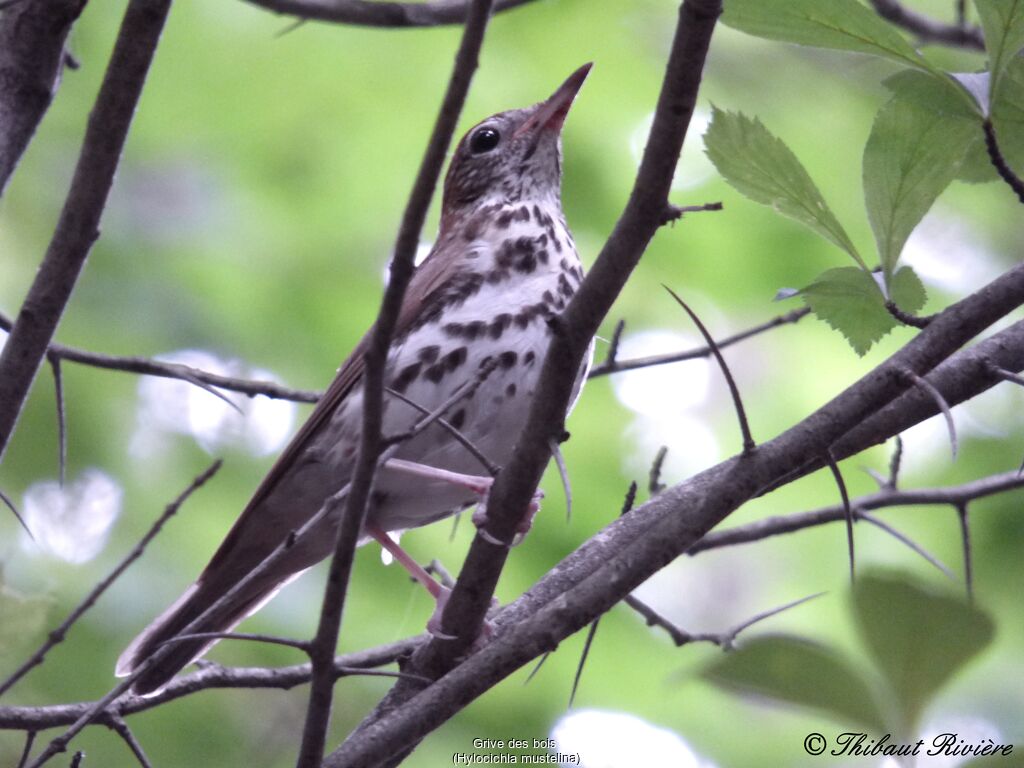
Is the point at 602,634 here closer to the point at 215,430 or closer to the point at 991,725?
the point at 991,725

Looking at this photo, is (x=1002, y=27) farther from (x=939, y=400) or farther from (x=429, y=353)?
(x=429, y=353)

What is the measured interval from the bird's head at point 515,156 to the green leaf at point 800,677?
3241 millimetres

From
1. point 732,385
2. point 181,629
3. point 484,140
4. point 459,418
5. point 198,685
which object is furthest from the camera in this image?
point 484,140

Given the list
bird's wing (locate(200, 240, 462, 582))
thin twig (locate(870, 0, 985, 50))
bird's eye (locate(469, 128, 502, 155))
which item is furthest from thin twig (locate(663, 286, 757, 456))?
thin twig (locate(870, 0, 985, 50))

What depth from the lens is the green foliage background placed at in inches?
197

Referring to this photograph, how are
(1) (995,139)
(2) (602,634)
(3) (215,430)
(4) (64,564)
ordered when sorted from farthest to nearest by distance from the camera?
(3) (215,430), (2) (602,634), (4) (64,564), (1) (995,139)

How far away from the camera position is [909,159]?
237 cm

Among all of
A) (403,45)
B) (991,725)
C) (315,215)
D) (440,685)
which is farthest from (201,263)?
(991,725)

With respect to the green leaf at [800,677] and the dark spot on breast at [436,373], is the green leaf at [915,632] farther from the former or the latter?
the dark spot on breast at [436,373]

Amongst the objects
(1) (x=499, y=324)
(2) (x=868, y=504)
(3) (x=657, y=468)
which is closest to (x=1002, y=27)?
(3) (x=657, y=468)

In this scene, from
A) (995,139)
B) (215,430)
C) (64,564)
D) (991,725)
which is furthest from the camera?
(215,430)

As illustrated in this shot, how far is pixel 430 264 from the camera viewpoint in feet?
15.1

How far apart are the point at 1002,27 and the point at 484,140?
11.0 ft

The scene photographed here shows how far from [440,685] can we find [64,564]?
2930 mm
